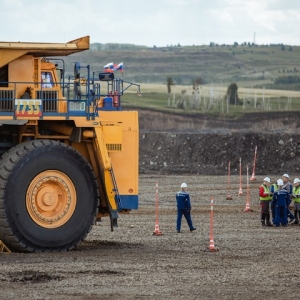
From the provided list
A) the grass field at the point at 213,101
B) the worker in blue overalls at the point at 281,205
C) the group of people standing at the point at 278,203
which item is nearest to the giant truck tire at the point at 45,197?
the group of people standing at the point at 278,203

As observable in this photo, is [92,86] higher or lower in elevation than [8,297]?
higher

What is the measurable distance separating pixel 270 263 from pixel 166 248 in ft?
10.0

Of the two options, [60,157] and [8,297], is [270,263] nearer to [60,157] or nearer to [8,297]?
[60,157]

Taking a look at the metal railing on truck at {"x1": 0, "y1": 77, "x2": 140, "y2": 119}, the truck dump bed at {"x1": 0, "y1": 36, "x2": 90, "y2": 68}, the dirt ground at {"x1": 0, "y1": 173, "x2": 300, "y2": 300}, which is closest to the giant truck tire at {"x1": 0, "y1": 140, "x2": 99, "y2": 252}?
the dirt ground at {"x1": 0, "y1": 173, "x2": 300, "y2": 300}

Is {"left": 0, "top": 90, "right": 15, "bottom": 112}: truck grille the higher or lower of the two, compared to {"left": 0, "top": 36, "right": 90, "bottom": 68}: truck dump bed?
lower

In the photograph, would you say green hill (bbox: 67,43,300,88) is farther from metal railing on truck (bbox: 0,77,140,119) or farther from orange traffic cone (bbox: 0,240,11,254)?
orange traffic cone (bbox: 0,240,11,254)

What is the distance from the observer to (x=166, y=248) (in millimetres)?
21609

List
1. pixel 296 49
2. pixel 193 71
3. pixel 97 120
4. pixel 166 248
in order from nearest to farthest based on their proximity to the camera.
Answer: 1. pixel 97 120
2. pixel 166 248
3. pixel 193 71
4. pixel 296 49

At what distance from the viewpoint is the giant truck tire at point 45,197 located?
18984mm

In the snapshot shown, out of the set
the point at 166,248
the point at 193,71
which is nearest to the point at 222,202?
the point at 166,248

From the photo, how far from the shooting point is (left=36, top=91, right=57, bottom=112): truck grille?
65.0 feet

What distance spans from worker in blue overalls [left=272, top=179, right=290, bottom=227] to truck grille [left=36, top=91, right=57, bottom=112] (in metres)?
10.3

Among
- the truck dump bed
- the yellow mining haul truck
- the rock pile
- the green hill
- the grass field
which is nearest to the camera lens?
the yellow mining haul truck

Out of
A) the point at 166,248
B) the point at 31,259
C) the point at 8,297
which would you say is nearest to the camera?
the point at 8,297
